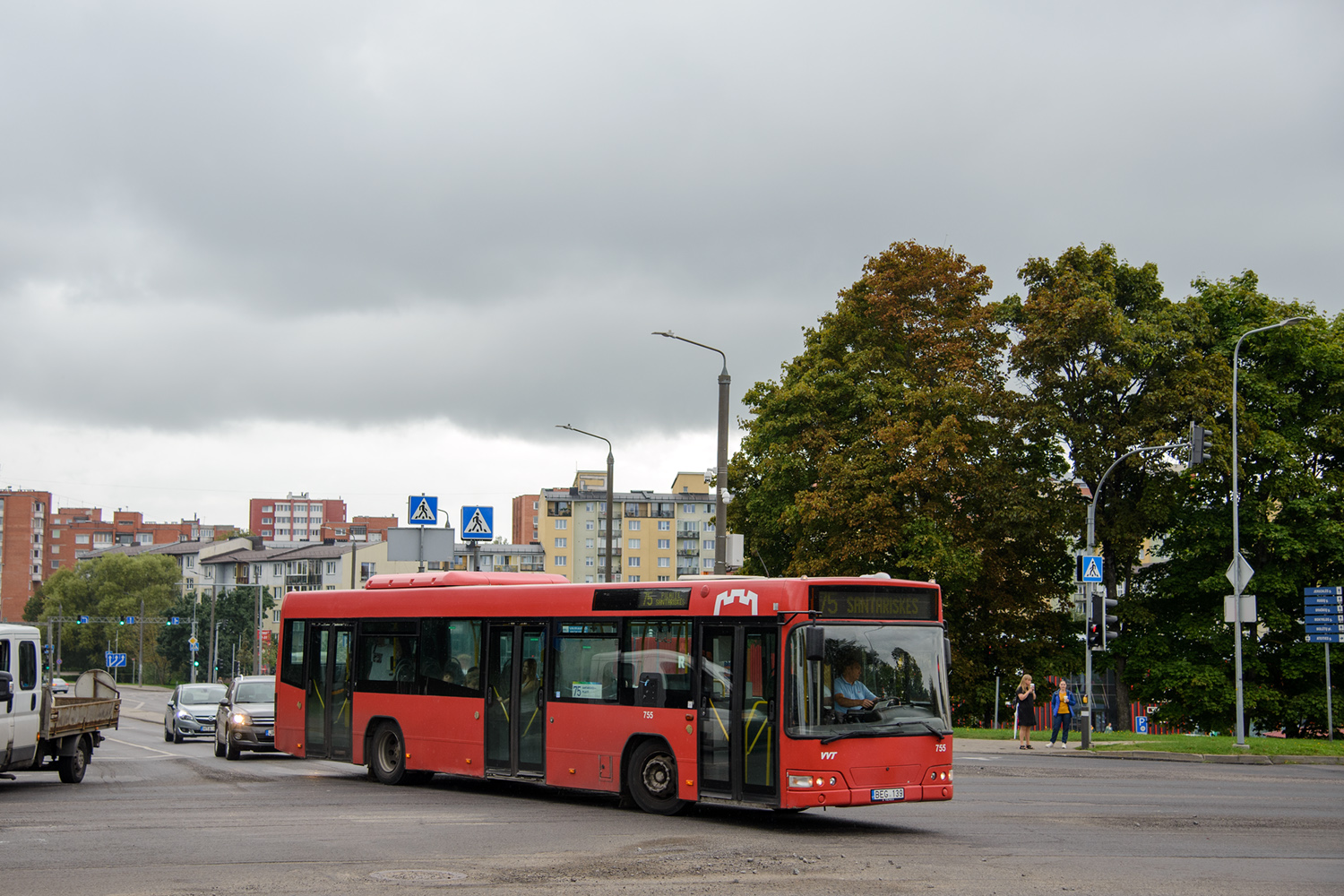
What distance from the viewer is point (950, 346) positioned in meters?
41.4

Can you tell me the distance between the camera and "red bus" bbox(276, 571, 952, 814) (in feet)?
44.6

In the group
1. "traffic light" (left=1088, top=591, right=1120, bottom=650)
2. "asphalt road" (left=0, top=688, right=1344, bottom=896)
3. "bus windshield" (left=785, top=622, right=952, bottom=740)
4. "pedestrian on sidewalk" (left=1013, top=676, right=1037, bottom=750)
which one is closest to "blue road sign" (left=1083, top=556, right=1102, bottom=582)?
"traffic light" (left=1088, top=591, right=1120, bottom=650)

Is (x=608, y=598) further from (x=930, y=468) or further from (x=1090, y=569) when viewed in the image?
(x=930, y=468)

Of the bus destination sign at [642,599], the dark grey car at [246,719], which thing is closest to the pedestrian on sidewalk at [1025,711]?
the dark grey car at [246,719]

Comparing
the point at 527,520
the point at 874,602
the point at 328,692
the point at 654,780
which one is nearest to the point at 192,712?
the point at 328,692

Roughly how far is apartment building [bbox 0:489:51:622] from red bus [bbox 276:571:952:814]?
16805cm

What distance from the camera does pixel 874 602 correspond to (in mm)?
14125

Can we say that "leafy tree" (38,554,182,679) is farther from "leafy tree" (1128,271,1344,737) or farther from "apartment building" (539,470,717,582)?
"leafy tree" (1128,271,1344,737)

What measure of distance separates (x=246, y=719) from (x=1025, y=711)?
678 inches

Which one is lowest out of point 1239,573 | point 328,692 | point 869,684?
point 328,692

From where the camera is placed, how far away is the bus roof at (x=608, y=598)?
14.0m

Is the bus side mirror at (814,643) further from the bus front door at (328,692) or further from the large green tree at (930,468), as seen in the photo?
the large green tree at (930,468)

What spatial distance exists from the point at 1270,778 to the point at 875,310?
2214cm

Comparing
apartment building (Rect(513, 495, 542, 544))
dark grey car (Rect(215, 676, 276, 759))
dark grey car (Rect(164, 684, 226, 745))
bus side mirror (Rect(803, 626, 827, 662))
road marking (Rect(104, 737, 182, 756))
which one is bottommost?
road marking (Rect(104, 737, 182, 756))
